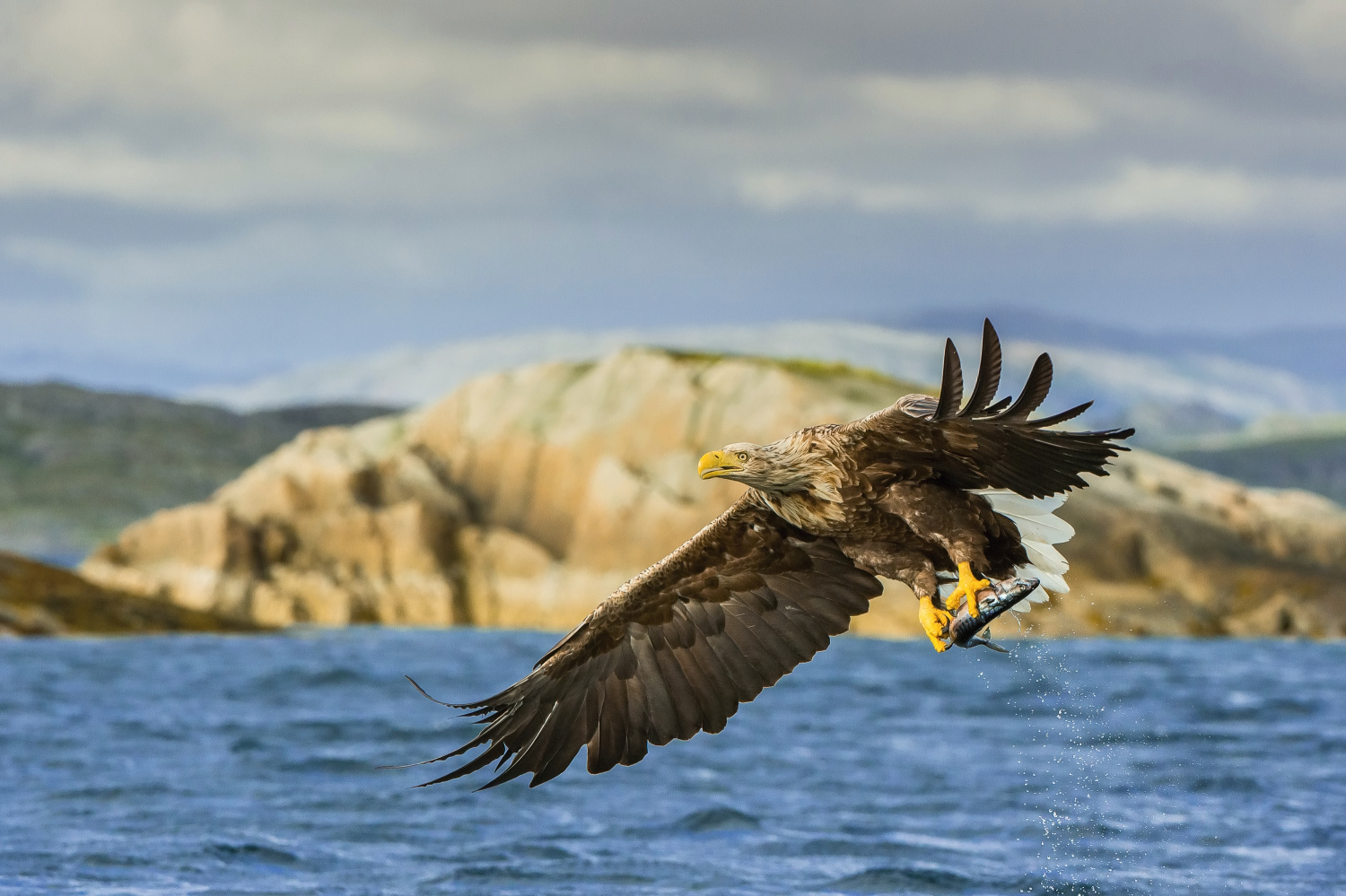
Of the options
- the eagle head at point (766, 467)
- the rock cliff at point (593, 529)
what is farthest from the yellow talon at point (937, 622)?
the rock cliff at point (593, 529)

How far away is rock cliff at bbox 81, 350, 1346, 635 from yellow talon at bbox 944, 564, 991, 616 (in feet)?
65.7

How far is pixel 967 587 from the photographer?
21.7 feet

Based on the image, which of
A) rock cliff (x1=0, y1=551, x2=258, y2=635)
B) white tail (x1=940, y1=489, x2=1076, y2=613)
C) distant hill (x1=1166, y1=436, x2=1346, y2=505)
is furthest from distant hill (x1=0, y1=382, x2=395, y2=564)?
distant hill (x1=1166, y1=436, x2=1346, y2=505)

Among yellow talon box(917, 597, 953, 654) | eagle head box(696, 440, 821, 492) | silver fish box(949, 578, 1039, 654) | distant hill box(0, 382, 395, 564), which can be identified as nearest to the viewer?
silver fish box(949, 578, 1039, 654)

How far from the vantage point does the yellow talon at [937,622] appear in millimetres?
6641

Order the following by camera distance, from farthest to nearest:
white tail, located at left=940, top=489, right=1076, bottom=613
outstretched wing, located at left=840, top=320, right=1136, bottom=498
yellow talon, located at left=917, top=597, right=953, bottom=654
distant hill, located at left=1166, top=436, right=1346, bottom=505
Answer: distant hill, located at left=1166, top=436, right=1346, bottom=505
white tail, located at left=940, top=489, right=1076, bottom=613
yellow talon, located at left=917, top=597, right=953, bottom=654
outstretched wing, located at left=840, top=320, right=1136, bottom=498

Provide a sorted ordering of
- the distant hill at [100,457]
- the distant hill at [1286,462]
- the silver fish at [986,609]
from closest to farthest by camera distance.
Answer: the silver fish at [986,609] < the distant hill at [100,457] < the distant hill at [1286,462]

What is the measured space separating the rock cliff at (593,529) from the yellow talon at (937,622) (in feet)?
65.6

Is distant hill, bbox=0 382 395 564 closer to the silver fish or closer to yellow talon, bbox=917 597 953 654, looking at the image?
yellow talon, bbox=917 597 953 654

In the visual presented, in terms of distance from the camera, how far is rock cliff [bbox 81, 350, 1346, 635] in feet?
91.0

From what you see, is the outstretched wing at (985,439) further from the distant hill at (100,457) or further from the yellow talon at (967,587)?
the distant hill at (100,457)

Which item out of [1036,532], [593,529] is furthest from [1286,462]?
[1036,532]

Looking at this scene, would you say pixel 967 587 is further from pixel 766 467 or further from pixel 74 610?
pixel 74 610

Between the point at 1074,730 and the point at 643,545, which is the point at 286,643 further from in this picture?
the point at 1074,730
